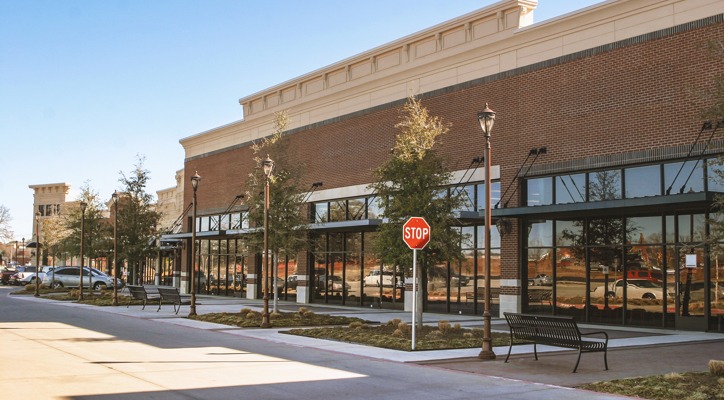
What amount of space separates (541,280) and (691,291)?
5.52m

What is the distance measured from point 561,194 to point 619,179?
2329 millimetres

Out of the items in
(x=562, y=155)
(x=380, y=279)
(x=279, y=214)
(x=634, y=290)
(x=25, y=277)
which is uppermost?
(x=562, y=155)

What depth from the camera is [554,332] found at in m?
14.2

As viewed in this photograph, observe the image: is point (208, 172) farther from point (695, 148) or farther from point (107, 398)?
point (107, 398)

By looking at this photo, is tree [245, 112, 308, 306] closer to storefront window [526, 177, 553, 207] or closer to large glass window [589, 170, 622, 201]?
storefront window [526, 177, 553, 207]

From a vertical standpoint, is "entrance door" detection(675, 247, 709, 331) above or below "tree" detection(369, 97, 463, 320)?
below

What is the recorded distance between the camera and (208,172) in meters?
47.6

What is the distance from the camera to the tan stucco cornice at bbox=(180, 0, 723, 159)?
76.1ft

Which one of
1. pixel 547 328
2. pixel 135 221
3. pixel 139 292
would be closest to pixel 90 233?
pixel 135 221

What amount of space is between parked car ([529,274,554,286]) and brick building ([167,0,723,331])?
0.05 meters

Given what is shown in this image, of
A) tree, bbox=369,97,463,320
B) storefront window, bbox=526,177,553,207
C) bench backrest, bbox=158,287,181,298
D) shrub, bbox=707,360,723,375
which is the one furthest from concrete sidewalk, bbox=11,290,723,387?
bench backrest, bbox=158,287,181,298

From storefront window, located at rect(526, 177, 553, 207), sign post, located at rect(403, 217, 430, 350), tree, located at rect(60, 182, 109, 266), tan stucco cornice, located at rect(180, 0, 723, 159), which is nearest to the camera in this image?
sign post, located at rect(403, 217, 430, 350)

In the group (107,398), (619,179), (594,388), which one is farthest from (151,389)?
(619,179)

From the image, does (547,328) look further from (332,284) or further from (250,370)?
(332,284)
